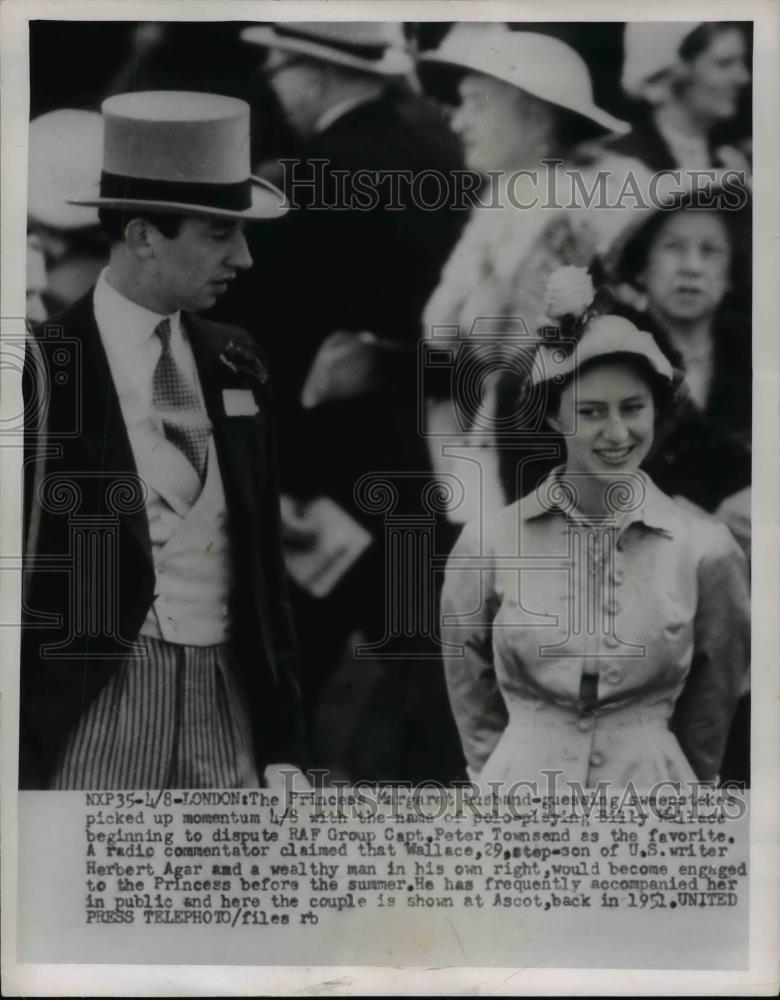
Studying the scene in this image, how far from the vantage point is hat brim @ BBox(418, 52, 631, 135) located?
2.01 metres

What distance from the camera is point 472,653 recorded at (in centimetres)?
199

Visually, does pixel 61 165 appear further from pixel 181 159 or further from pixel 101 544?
pixel 101 544

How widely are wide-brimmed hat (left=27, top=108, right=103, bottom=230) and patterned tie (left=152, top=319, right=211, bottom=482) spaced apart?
32 centimetres

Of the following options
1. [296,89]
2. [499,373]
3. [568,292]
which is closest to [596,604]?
[499,373]

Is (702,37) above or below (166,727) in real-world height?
above

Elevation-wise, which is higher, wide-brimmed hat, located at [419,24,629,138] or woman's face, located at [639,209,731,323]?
wide-brimmed hat, located at [419,24,629,138]

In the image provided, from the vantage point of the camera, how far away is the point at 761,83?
201cm

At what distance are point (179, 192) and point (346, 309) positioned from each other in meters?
0.42

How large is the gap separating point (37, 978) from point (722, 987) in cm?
143

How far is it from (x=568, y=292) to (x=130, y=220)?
3.04 ft

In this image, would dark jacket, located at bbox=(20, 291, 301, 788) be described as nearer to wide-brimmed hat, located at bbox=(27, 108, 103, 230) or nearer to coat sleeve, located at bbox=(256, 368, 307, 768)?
coat sleeve, located at bbox=(256, 368, 307, 768)

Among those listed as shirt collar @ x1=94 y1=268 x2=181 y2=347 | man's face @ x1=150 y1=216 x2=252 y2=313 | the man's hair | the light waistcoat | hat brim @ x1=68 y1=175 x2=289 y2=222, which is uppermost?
hat brim @ x1=68 y1=175 x2=289 y2=222
